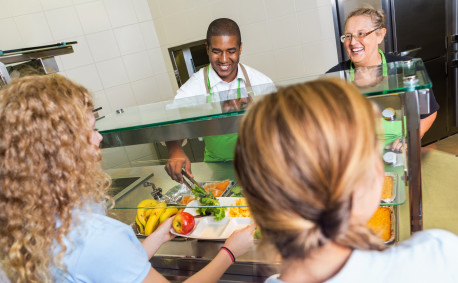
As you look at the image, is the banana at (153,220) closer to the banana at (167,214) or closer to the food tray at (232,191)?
the banana at (167,214)

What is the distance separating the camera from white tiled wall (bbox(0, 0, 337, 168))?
3256 mm

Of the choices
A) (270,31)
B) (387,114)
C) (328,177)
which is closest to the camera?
(328,177)

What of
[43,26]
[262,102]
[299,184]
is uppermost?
[43,26]

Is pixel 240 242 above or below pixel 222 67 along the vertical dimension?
below

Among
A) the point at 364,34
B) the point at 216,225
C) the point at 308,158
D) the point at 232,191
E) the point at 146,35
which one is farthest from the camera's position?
the point at 146,35

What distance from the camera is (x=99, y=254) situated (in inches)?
35.2

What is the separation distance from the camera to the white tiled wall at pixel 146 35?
3256mm

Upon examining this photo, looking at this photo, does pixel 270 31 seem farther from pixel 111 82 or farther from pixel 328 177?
pixel 328 177

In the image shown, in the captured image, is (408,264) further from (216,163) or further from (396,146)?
(216,163)

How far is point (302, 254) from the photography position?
2.01ft

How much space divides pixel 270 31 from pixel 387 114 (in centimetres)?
272

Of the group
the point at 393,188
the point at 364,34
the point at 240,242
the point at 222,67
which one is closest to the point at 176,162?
the point at 240,242

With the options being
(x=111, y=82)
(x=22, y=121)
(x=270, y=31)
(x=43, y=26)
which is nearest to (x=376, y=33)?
(x=270, y=31)

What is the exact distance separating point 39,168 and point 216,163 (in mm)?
688
